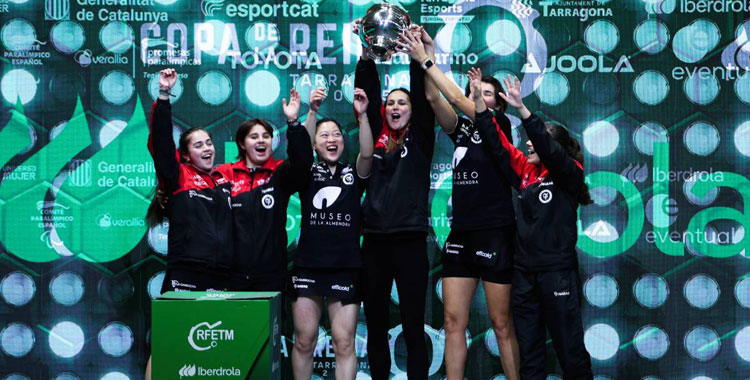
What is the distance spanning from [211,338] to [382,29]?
1534mm

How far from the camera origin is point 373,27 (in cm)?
324

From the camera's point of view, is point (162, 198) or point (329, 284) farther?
point (162, 198)

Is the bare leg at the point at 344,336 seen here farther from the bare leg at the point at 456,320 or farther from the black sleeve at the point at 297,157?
the black sleeve at the point at 297,157

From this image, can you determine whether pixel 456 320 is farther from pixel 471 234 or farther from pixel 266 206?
pixel 266 206

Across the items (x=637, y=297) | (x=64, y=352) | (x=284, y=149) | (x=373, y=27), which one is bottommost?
(x=64, y=352)

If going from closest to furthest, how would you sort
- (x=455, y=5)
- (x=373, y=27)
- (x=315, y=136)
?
1. (x=373, y=27)
2. (x=315, y=136)
3. (x=455, y=5)

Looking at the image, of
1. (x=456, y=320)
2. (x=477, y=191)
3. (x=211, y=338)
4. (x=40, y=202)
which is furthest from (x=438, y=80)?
(x=40, y=202)

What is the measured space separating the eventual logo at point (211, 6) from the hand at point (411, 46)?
1.19 metres

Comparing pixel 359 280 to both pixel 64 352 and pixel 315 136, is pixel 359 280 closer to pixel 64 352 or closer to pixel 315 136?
pixel 315 136

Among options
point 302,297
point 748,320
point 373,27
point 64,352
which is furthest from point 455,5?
point 64,352

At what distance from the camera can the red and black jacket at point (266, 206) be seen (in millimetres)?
3307

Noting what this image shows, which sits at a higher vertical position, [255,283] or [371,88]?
[371,88]

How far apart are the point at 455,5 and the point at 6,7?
2325 millimetres

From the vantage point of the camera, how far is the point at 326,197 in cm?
336
